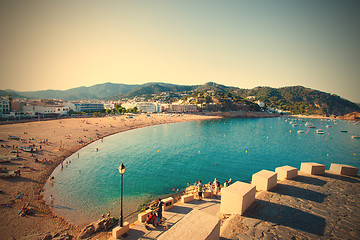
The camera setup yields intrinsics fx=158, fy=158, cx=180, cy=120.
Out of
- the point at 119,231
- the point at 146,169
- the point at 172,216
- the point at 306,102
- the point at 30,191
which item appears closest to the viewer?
the point at 119,231

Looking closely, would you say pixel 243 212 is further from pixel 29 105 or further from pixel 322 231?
pixel 29 105

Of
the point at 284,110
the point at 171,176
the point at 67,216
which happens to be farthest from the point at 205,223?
the point at 284,110

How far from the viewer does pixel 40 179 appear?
664 inches

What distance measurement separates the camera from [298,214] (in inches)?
211

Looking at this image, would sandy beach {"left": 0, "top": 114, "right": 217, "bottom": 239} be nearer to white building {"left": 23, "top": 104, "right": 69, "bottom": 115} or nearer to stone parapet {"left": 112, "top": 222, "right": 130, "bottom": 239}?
stone parapet {"left": 112, "top": 222, "right": 130, "bottom": 239}

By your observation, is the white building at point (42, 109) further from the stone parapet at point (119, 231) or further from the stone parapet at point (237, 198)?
the stone parapet at point (237, 198)

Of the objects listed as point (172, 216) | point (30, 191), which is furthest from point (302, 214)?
point (30, 191)

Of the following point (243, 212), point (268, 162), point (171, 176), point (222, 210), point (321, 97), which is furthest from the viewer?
point (321, 97)

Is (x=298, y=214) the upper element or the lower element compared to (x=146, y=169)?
upper

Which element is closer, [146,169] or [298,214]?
[298,214]

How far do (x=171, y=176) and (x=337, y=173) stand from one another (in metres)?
14.8

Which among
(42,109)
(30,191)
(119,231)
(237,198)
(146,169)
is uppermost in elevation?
(42,109)

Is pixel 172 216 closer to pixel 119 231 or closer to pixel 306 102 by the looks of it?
pixel 119 231

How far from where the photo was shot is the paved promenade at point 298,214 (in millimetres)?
4508
